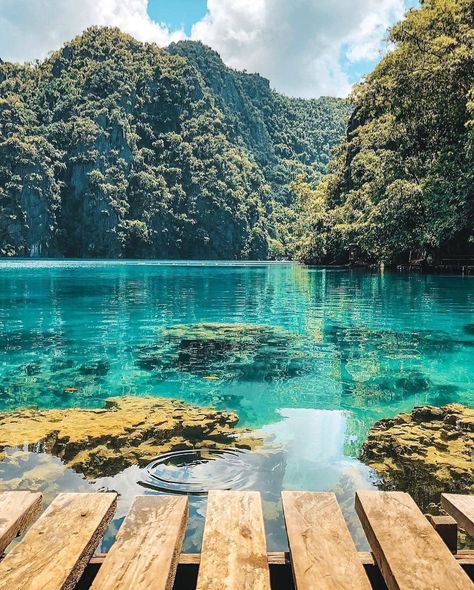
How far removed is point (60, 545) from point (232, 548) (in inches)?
24.8

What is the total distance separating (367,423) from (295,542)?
421cm

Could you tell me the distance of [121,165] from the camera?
12575 cm

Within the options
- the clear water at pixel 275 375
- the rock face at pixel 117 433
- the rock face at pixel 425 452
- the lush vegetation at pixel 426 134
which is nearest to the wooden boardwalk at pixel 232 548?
the clear water at pixel 275 375

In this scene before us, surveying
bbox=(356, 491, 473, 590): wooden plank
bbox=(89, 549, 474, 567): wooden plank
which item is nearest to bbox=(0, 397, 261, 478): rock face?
bbox=(89, 549, 474, 567): wooden plank

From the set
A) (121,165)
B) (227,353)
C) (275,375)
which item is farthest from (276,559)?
(121,165)

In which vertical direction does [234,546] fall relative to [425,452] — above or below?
above

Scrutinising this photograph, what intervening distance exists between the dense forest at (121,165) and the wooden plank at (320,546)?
114 meters

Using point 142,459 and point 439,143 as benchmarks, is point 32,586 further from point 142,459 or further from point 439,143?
point 439,143

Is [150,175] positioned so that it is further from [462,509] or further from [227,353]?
[462,509]

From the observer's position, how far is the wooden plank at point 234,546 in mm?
1683

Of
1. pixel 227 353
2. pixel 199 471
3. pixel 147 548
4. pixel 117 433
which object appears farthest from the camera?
pixel 227 353

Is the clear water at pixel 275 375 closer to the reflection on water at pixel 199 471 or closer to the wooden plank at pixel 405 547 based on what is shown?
the reflection on water at pixel 199 471

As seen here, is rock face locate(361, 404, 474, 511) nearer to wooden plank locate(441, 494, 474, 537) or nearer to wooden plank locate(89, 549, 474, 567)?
wooden plank locate(441, 494, 474, 537)

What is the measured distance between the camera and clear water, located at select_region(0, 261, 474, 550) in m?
4.42
